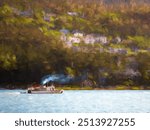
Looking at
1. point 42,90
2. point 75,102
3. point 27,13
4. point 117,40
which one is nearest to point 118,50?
point 117,40

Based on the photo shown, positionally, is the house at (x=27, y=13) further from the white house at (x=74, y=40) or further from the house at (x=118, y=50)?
the house at (x=118, y=50)

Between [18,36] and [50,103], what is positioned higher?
[18,36]

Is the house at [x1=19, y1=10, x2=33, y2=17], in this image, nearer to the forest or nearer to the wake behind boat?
the forest

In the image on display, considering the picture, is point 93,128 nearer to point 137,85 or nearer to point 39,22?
point 137,85

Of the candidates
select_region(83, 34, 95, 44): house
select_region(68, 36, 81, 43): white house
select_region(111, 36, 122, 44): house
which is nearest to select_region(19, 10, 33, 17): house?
select_region(68, 36, 81, 43): white house

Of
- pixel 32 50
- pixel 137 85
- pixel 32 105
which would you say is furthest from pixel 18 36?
pixel 137 85

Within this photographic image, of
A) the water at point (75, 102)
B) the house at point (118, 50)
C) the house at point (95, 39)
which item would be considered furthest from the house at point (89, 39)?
the water at point (75, 102)

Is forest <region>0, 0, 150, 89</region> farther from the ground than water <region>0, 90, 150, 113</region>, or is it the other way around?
forest <region>0, 0, 150, 89</region>
